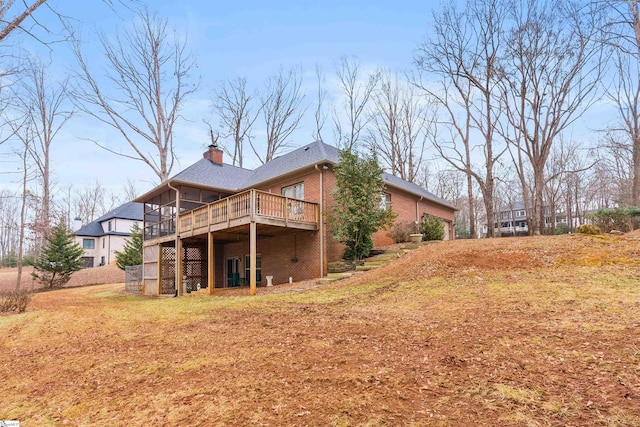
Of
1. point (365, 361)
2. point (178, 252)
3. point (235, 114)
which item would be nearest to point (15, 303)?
point (178, 252)

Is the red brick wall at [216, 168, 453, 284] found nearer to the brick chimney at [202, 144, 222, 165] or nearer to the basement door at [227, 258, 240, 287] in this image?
the basement door at [227, 258, 240, 287]

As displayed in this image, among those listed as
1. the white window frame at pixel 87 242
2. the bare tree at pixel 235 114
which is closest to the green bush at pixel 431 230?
the bare tree at pixel 235 114

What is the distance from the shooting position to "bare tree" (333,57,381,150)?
2794 cm

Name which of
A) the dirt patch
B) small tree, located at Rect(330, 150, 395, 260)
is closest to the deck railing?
small tree, located at Rect(330, 150, 395, 260)

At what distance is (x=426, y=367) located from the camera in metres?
3.88

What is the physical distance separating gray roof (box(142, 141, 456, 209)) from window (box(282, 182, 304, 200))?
75cm

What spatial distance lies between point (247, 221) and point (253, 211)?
474 millimetres

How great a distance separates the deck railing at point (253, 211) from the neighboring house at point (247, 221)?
0.04 metres

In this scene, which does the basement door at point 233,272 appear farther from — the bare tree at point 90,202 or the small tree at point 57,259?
the bare tree at point 90,202

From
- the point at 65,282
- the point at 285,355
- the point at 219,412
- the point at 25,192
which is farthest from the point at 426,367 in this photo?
the point at 65,282

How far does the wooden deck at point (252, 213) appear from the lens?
12562 mm

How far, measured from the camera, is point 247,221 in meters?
12.3

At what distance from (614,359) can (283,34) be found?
18.1m

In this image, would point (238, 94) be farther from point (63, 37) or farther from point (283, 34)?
point (63, 37)
